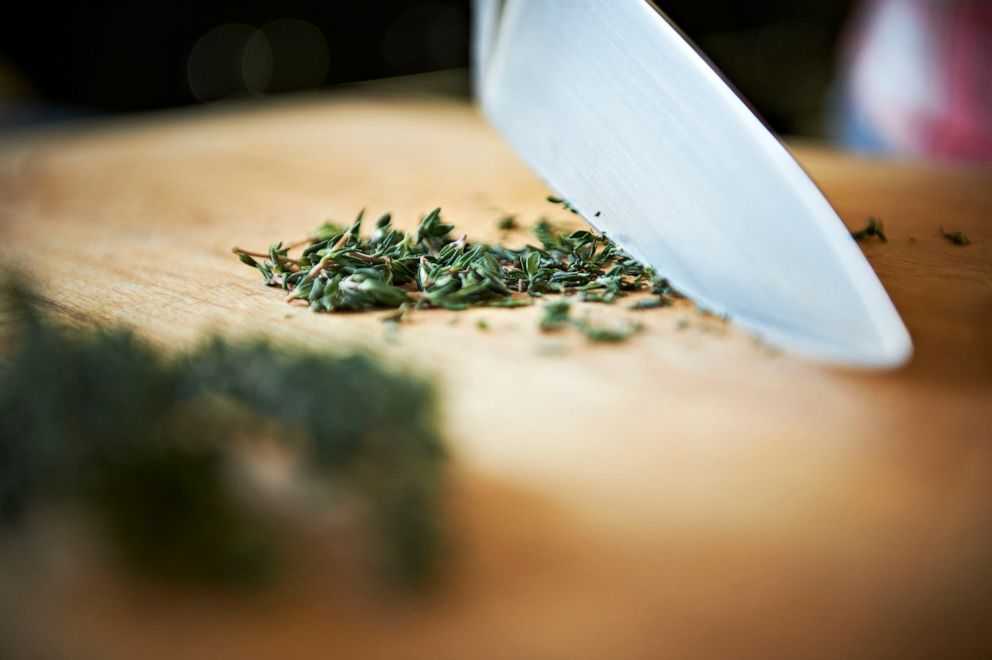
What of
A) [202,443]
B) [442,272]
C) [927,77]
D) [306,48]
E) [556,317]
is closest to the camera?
[202,443]

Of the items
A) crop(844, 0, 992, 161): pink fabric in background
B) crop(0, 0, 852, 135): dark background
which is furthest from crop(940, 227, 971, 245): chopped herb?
crop(0, 0, 852, 135): dark background

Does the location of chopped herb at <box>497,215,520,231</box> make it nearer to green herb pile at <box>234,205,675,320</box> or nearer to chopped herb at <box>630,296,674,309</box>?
green herb pile at <box>234,205,675,320</box>

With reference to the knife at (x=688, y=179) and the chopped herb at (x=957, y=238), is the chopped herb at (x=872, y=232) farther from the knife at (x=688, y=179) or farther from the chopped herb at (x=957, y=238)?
the knife at (x=688, y=179)

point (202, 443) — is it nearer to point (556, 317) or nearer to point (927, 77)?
point (556, 317)

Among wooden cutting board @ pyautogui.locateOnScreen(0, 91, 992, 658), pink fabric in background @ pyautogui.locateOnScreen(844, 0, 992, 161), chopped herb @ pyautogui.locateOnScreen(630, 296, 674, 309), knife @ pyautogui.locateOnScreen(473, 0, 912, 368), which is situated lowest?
wooden cutting board @ pyautogui.locateOnScreen(0, 91, 992, 658)

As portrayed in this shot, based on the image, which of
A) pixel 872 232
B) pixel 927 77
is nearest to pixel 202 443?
pixel 872 232

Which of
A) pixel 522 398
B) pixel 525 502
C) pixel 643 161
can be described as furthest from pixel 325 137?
pixel 525 502
